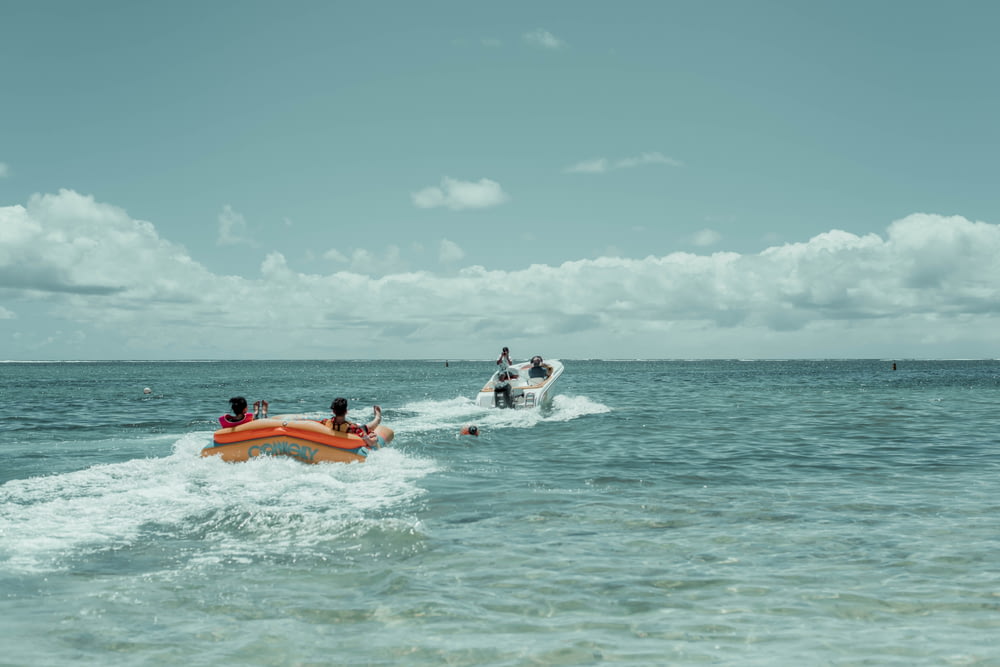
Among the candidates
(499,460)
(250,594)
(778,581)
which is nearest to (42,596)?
(250,594)

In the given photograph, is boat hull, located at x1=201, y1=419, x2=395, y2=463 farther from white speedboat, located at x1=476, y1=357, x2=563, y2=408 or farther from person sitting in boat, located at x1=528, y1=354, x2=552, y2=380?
person sitting in boat, located at x1=528, y1=354, x2=552, y2=380

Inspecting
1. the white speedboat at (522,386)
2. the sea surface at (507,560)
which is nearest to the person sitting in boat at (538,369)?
the white speedboat at (522,386)

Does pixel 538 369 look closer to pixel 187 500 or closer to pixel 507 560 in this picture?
pixel 187 500

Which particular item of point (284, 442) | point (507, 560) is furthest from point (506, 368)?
point (507, 560)

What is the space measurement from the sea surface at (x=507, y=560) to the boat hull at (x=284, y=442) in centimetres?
31

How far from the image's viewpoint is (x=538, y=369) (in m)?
33.3

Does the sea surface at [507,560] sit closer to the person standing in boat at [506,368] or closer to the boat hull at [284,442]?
the boat hull at [284,442]

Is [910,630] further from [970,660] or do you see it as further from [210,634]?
[210,634]

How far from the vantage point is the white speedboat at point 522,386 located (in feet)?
98.5

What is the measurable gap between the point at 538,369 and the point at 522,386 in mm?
2955

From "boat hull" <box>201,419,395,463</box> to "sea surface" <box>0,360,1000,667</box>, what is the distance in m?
0.31

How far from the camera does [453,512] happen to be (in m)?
11.2

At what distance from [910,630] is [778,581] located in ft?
4.84

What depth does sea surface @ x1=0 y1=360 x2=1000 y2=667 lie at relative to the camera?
603 centimetres
